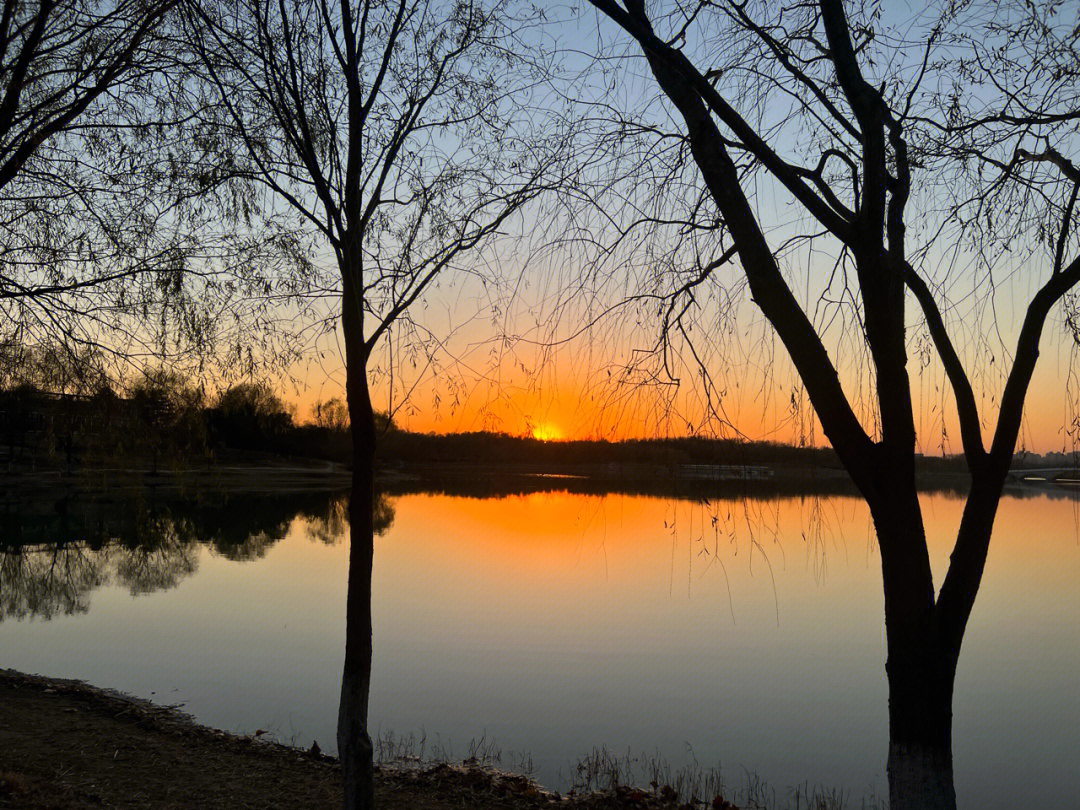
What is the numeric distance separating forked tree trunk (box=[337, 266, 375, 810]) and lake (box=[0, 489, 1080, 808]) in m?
1.17

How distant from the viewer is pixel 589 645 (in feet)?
42.8

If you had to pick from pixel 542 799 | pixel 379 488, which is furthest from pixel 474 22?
pixel 379 488

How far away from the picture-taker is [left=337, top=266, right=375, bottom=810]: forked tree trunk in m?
4.24

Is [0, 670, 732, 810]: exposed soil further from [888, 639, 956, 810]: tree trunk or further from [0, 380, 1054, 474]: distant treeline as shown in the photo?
[888, 639, 956, 810]: tree trunk

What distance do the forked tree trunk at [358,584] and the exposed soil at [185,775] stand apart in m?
1.91

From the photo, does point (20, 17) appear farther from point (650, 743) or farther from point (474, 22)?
point (650, 743)

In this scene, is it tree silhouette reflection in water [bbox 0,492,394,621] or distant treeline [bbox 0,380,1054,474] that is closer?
distant treeline [bbox 0,380,1054,474]

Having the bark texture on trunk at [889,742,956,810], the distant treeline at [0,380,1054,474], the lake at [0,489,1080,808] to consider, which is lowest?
the lake at [0,489,1080,808]

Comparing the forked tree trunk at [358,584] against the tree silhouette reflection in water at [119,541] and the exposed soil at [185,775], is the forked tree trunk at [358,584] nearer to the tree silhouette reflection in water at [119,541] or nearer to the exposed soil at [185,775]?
the exposed soil at [185,775]

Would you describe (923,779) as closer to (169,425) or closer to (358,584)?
(358,584)

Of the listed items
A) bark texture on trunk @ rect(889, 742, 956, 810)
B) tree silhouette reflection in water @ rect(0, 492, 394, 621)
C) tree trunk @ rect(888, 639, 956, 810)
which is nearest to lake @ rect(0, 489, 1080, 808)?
tree silhouette reflection in water @ rect(0, 492, 394, 621)

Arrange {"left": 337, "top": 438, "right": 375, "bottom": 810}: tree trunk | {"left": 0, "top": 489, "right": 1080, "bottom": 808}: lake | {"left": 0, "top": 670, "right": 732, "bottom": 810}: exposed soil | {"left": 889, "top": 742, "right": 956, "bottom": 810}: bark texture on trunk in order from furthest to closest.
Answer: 1. {"left": 0, "top": 489, "right": 1080, "bottom": 808}: lake
2. {"left": 0, "top": 670, "right": 732, "bottom": 810}: exposed soil
3. {"left": 337, "top": 438, "right": 375, "bottom": 810}: tree trunk
4. {"left": 889, "top": 742, "right": 956, "bottom": 810}: bark texture on trunk

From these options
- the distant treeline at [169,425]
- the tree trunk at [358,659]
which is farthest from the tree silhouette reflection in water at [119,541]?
the tree trunk at [358,659]

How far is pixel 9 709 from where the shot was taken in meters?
7.59
